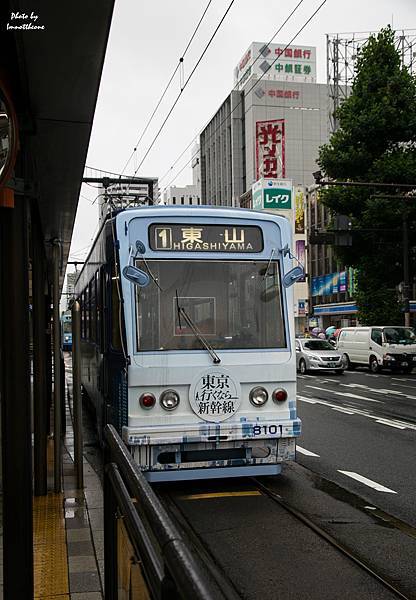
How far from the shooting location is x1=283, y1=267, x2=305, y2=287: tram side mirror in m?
7.25

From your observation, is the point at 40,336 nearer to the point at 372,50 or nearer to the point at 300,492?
the point at 300,492

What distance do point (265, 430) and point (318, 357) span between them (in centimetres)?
2028

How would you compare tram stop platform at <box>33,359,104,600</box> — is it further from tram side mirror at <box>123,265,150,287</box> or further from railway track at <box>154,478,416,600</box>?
tram side mirror at <box>123,265,150,287</box>

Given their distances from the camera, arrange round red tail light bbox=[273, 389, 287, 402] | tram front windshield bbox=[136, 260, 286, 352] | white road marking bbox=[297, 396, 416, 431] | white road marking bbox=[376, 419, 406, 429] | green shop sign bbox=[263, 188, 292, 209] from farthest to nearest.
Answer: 1. green shop sign bbox=[263, 188, 292, 209]
2. white road marking bbox=[297, 396, 416, 431]
3. white road marking bbox=[376, 419, 406, 429]
4. round red tail light bbox=[273, 389, 287, 402]
5. tram front windshield bbox=[136, 260, 286, 352]

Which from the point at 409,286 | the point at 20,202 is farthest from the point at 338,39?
the point at 20,202

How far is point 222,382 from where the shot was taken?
22.7 feet

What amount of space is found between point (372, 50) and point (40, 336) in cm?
2542

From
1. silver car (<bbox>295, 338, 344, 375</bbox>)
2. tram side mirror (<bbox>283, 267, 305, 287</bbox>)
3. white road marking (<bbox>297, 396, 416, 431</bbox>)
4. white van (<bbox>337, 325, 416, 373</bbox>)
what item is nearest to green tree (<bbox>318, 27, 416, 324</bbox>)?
white van (<bbox>337, 325, 416, 373</bbox>)

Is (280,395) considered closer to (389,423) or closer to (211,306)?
(211,306)

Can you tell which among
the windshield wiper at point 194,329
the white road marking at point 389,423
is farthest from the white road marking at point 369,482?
the white road marking at point 389,423

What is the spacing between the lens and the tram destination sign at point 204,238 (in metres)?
7.14

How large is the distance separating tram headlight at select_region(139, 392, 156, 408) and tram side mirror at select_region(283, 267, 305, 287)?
1.93 meters

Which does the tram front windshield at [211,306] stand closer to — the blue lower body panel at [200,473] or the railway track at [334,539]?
the blue lower body panel at [200,473]

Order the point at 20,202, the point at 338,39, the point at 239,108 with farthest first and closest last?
the point at 239,108 < the point at 338,39 < the point at 20,202
